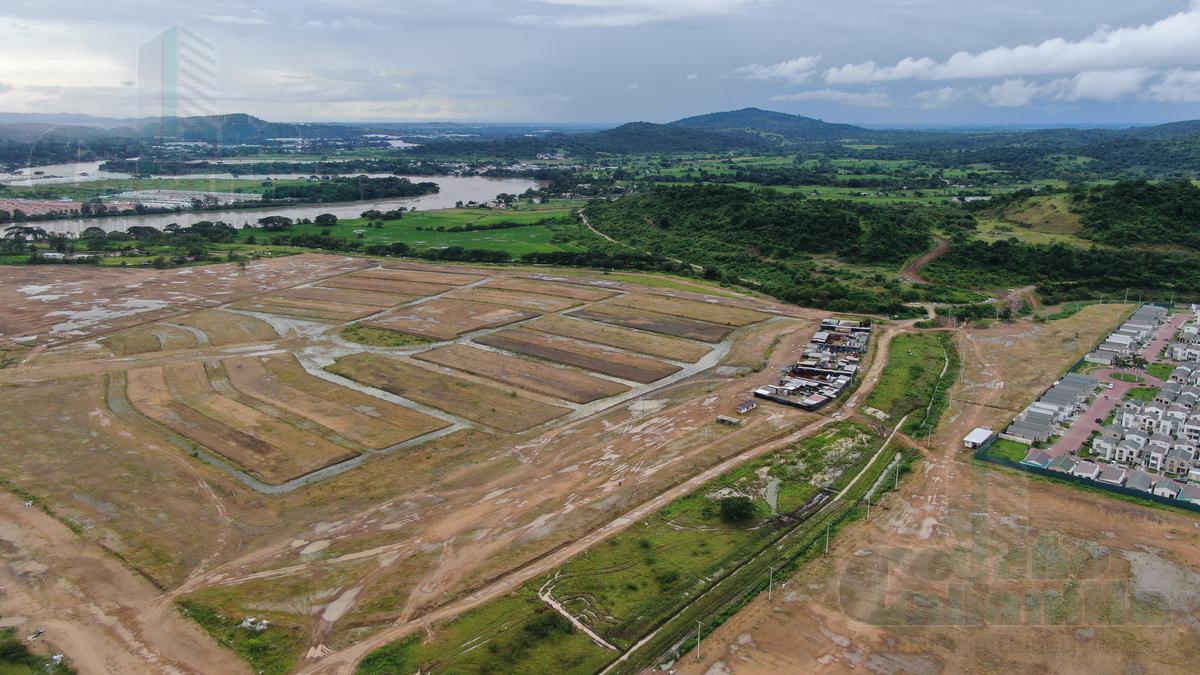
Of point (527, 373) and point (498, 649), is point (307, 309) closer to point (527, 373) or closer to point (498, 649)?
point (527, 373)

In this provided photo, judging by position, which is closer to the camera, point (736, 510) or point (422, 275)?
point (736, 510)

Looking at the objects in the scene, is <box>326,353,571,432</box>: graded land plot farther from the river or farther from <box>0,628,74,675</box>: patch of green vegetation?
the river

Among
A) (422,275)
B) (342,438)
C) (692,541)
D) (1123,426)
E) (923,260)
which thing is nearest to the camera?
(692,541)

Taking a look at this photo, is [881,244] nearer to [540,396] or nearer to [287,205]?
[540,396]

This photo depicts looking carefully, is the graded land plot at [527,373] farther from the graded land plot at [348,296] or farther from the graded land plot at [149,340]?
the graded land plot at [149,340]

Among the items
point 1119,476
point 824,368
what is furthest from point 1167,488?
point 824,368

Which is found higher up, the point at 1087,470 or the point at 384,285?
the point at 384,285
